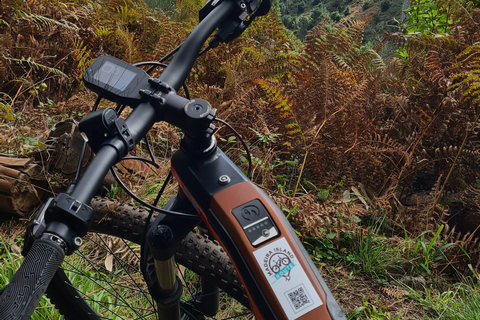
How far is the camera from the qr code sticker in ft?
3.11

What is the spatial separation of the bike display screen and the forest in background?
166 centimetres

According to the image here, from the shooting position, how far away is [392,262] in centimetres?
237

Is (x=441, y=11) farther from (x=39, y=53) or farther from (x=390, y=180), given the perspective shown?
(x=39, y=53)

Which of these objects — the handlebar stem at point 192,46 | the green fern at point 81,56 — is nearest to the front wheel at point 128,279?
the handlebar stem at point 192,46

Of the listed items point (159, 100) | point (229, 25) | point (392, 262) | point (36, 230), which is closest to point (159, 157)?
point (392, 262)

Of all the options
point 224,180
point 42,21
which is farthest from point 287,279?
point 42,21

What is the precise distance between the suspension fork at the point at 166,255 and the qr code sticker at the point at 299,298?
0.34 m

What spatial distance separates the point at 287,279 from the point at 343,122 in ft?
6.89

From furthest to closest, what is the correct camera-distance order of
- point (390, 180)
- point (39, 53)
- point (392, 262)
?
point (39, 53), point (390, 180), point (392, 262)

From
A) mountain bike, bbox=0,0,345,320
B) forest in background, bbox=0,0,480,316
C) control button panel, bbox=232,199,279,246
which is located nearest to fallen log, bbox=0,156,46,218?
forest in background, bbox=0,0,480,316

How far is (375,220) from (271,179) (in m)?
0.76

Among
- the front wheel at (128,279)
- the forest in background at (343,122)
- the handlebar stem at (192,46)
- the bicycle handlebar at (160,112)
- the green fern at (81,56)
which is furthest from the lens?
the green fern at (81,56)

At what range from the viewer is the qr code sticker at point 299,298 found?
0.95 m

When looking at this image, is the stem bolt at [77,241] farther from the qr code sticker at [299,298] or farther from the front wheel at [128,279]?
the front wheel at [128,279]
